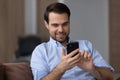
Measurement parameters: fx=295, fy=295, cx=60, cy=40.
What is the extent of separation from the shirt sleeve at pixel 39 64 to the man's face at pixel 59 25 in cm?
11

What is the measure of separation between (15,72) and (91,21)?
3239 mm

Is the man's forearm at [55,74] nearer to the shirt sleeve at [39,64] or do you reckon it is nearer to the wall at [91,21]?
the shirt sleeve at [39,64]

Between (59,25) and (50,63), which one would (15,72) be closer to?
(50,63)

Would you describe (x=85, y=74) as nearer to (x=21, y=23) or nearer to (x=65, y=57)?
(x=65, y=57)

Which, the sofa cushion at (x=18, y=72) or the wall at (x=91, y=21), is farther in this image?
the wall at (x=91, y=21)

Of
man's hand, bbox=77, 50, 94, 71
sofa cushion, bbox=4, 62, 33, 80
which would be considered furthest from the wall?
man's hand, bbox=77, 50, 94, 71

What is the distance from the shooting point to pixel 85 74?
1535mm

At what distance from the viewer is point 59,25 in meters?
1.52

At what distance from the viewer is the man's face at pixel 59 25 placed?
1.52m

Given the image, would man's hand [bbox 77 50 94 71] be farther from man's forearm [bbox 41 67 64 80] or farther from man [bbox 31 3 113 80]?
man's forearm [bbox 41 67 64 80]

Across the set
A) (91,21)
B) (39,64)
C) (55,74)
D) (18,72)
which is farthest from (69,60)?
(91,21)

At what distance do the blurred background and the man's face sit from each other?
2.28 m

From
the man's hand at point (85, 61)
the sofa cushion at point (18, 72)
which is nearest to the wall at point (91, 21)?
the sofa cushion at point (18, 72)

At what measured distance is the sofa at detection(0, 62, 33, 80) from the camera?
61.4 inches
